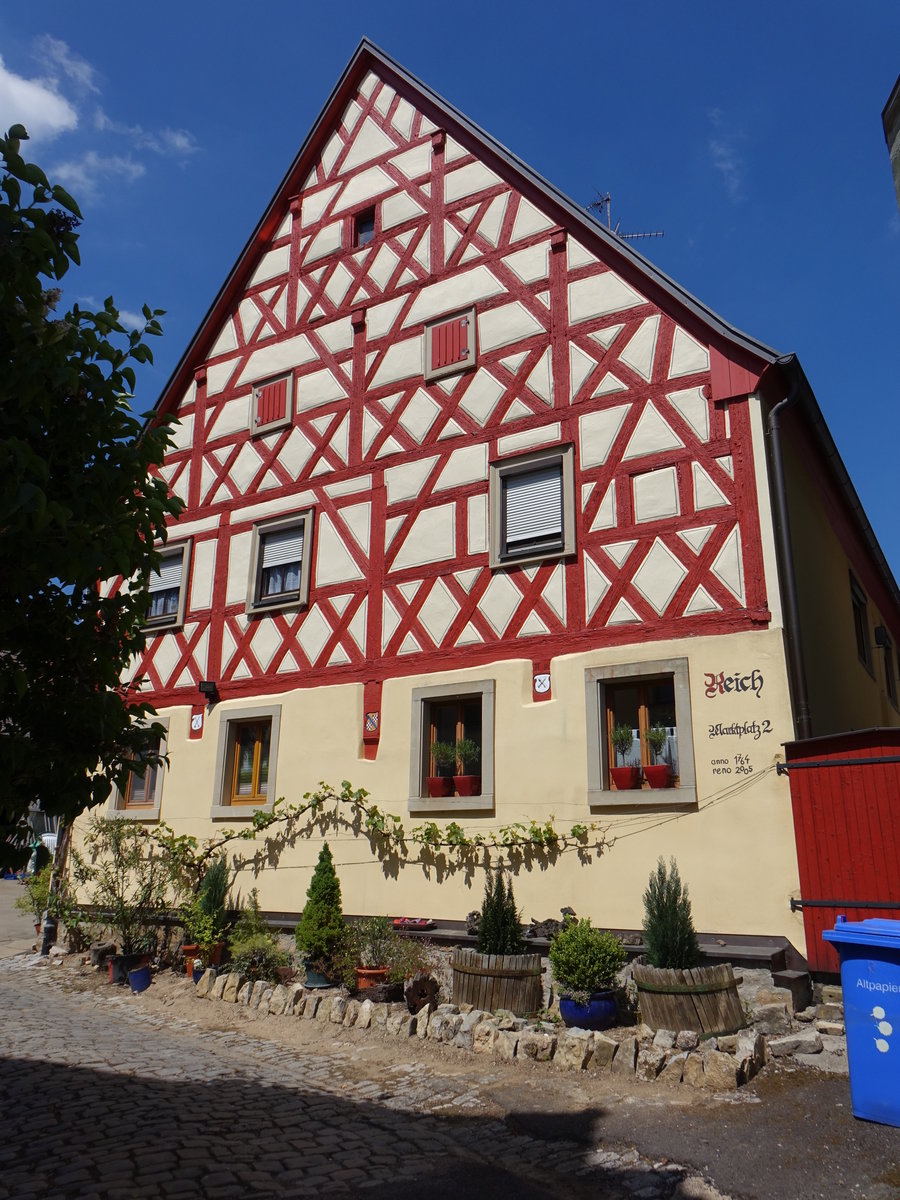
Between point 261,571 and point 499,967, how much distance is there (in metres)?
7.31

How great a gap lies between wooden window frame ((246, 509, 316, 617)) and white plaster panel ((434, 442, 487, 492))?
2299mm

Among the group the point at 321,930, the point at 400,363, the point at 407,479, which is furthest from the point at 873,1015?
the point at 400,363

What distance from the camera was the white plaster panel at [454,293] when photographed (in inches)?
502

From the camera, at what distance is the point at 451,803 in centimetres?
1093

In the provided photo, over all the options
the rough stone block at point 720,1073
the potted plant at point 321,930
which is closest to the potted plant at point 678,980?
the rough stone block at point 720,1073

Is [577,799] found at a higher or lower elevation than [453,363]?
lower

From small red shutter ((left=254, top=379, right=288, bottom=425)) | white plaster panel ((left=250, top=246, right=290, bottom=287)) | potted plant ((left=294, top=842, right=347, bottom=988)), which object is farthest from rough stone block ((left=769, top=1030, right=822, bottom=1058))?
white plaster panel ((left=250, top=246, right=290, bottom=287))

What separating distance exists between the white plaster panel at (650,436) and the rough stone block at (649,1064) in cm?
631

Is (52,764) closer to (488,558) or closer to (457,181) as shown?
(488,558)

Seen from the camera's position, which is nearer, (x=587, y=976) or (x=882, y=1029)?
(x=882, y=1029)

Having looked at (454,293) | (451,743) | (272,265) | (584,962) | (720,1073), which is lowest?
(720,1073)

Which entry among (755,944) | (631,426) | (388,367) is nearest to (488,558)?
(631,426)

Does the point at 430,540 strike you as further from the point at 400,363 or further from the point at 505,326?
the point at 505,326

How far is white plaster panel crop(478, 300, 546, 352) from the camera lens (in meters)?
12.2
